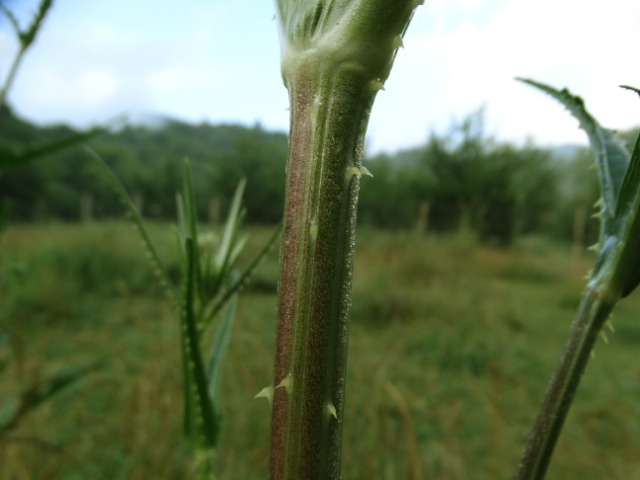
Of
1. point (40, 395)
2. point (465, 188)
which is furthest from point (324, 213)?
point (465, 188)

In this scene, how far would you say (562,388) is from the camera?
20 centimetres

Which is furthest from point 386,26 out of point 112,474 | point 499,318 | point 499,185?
point 499,185

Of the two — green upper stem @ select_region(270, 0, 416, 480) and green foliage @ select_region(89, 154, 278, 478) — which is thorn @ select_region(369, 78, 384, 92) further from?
green foliage @ select_region(89, 154, 278, 478)

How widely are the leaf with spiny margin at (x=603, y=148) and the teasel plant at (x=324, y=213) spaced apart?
4.4 inches

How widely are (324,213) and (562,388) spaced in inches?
4.1

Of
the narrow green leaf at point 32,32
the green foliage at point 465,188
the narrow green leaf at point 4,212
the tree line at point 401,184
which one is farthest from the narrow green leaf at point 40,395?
the green foliage at point 465,188

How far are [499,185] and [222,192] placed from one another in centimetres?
494

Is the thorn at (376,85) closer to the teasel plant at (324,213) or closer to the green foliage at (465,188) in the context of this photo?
the teasel plant at (324,213)

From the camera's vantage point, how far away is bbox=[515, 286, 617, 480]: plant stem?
8.0 inches

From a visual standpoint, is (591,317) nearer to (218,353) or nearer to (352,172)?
(352,172)

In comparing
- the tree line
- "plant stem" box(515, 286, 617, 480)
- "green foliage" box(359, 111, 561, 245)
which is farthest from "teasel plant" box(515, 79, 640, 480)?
"green foliage" box(359, 111, 561, 245)

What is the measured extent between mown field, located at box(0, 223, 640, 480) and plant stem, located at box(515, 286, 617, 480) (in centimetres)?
35

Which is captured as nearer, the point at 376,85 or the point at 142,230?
the point at 376,85

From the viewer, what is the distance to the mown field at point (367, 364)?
1.49 m
